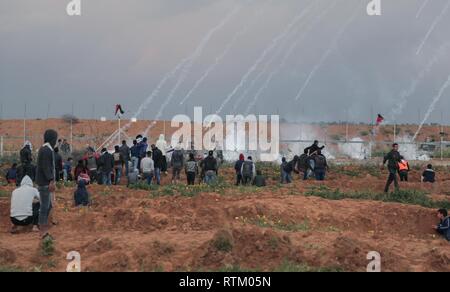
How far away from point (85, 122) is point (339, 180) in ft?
210

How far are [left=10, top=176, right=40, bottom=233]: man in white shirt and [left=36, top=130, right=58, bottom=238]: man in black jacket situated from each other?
1405 mm

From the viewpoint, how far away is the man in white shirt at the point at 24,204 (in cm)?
1470

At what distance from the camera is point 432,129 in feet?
293

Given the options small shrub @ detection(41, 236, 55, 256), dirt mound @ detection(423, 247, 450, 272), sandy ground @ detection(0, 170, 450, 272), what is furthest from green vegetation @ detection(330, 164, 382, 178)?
small shrub @ detection(41, 236, 55, 256)

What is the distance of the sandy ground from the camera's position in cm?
1212

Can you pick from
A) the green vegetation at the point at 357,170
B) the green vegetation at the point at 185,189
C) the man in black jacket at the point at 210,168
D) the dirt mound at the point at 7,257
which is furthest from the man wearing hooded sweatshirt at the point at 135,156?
the dirt mound at the point at 7,257

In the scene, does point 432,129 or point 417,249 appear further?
point 432,129

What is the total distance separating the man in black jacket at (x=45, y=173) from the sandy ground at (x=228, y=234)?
2.34ft

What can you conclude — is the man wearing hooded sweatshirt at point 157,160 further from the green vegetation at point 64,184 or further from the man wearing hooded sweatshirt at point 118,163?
the green vegetation at point 64,184

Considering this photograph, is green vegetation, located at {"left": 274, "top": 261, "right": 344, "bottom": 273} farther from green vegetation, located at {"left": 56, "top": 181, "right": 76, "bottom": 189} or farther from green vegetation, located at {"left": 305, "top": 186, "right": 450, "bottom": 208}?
green vegetation, located at {"left": 56, "top": 181, "right": 76, "bottom": 189}

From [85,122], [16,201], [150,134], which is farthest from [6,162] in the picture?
[85,122]
